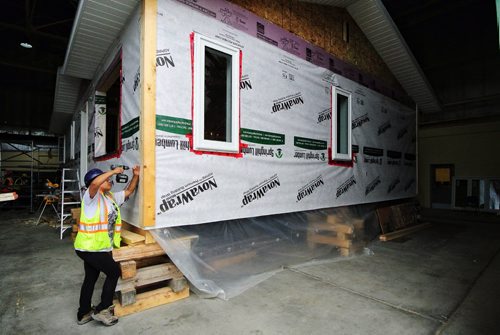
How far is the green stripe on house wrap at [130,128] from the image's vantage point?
344 cm

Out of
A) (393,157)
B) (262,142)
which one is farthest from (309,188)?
(393,157)

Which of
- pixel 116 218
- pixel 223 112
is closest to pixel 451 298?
pixel 223 112

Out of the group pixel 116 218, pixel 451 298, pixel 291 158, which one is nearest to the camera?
pixel 116 218

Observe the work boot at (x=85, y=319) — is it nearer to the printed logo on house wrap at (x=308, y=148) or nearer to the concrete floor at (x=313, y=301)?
the concrete floor at (x=313, y=301)

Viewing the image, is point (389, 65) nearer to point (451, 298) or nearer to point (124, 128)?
point (451, 298)

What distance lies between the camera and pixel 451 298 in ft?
11.5

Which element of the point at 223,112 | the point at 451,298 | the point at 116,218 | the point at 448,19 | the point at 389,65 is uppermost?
the point at 448,19

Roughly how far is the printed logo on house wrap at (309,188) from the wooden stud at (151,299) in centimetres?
255

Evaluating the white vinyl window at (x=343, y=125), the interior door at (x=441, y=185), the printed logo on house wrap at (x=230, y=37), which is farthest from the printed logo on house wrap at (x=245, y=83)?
the interior door at (x=441, y=185)

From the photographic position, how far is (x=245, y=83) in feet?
13.8

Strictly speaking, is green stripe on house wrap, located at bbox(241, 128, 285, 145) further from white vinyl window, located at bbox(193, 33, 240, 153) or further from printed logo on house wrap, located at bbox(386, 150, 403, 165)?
printed logo on house wrap, located at bbox(386, 150, 403, 165)

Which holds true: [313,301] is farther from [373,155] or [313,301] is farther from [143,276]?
[373,155]

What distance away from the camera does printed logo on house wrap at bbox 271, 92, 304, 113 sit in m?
4.68

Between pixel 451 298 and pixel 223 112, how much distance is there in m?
3.86
